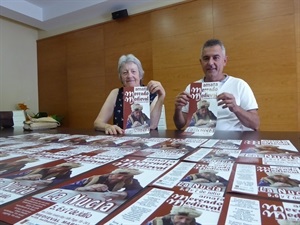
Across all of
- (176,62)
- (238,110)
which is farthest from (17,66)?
(238,110)

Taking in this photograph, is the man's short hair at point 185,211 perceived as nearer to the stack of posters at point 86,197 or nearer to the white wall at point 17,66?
the stack of posters at point 86,197

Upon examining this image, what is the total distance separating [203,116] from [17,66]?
3539 millimetres

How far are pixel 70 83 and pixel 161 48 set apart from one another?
1.67 metres

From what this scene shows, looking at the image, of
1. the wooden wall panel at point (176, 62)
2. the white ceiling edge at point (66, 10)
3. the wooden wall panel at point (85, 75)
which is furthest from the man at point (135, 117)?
the wooden wall panel at point (85, 75)

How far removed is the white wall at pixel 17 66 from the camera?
3.22m

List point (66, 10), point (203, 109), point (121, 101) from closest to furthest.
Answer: point (203, 109) → point (121, 101) → point (66, 10)

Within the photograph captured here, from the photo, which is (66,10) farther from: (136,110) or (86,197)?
(86,197)

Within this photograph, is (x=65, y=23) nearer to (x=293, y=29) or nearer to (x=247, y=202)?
(x=293, y=29)

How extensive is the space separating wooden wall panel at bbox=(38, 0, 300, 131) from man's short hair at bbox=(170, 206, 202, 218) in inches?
87.0

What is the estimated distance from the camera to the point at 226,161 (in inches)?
18.8

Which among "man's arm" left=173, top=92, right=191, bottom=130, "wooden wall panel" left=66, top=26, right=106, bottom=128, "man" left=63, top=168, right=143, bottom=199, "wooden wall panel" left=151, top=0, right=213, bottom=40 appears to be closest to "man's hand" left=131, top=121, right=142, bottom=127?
"man's arm" left=173, top=92, right=191, bottom=130

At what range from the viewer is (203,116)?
0.94 metres

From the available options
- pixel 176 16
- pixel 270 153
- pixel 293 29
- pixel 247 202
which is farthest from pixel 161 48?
pixel 247 202

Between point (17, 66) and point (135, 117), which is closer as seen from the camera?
point (135, 117)
